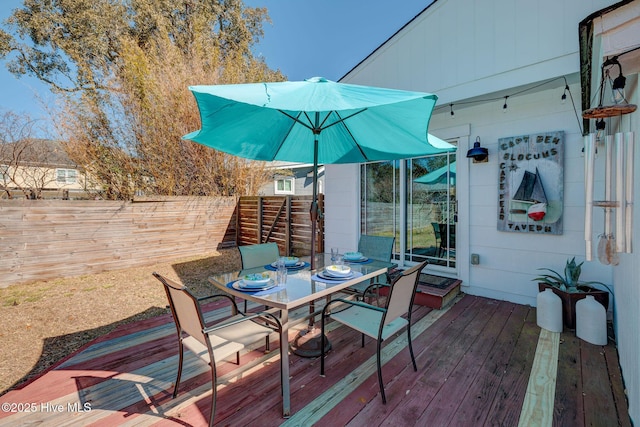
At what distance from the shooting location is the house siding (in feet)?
10.3

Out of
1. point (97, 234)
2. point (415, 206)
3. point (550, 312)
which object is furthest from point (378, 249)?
point (97, 234)

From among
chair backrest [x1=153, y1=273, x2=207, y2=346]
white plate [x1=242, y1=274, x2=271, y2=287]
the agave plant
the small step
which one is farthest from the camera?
the small step

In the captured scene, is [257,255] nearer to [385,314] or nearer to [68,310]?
[385,314]

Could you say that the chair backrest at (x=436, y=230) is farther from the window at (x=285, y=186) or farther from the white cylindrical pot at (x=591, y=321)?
the window at (x=285, y=186)

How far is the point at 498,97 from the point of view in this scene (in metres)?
3.74

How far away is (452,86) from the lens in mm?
3865

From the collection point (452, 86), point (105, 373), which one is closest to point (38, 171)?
point (105, 373)

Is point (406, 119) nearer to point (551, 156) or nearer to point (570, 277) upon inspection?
point (551, 156)

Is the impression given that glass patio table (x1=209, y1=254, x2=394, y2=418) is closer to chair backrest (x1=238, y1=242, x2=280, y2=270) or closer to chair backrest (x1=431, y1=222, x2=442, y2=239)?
chair backrest (x1=238, y1=242, x2=280, y2=270)

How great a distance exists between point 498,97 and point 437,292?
106 inches

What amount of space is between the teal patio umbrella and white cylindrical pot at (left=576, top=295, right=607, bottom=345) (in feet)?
6.67

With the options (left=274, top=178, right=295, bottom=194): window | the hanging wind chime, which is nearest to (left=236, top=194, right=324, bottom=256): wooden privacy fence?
the hanging wind chime

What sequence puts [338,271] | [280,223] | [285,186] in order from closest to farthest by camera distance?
[338,271], [280,223], [285,186]

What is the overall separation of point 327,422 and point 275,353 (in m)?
0.94
